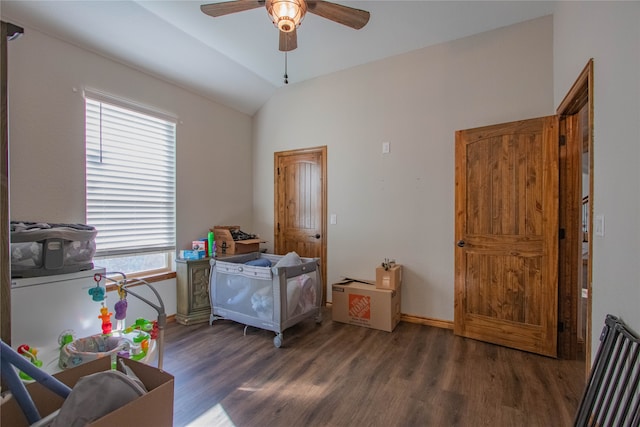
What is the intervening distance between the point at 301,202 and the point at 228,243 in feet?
3.65

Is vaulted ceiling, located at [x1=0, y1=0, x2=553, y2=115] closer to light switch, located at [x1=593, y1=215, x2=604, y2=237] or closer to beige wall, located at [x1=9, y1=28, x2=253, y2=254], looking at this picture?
beige wall, located at [x1=9, y1=28, x2=253, y2=254]

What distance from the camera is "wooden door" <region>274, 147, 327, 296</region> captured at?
3.93 meters

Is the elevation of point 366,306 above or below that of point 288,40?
below

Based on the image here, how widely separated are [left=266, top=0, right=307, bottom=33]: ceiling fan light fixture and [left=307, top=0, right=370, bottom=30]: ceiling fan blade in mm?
184

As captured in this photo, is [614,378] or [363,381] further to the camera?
[363,381]

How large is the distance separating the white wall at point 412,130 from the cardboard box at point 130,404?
111 inches

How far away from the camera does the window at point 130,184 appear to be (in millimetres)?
2773

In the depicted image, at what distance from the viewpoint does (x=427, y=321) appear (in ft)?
10.7

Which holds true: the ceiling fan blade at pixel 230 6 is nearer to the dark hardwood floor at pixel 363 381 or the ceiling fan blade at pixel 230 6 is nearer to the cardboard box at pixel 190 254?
the cardboard box at pixel 190 254

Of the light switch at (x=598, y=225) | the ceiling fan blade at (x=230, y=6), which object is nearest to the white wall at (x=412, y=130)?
the light switch at (x=598, y=225)

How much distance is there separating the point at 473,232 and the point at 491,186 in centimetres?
46

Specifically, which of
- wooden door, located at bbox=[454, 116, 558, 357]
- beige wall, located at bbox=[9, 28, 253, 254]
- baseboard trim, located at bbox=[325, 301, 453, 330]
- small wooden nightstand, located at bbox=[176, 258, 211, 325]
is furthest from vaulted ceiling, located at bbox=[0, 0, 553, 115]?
baseboard trim, located at bbox=[325, 301, 453, 330]

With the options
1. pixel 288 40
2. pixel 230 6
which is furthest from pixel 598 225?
pixel 230 6

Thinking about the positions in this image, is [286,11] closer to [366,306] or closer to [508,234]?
[508,234]
